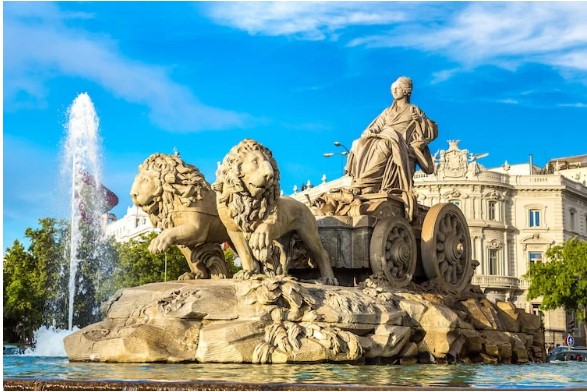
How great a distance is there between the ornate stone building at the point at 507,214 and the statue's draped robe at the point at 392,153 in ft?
164

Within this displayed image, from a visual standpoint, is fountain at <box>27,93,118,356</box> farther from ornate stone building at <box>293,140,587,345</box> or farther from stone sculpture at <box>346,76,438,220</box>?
ornate stone building at <box>293,140,587,345</box>

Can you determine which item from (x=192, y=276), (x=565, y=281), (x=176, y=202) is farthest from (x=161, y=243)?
(x=565, y=281)

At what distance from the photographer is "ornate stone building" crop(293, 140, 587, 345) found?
6731cm

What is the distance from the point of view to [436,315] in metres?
13.2

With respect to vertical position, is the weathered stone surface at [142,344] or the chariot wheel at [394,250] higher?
the chariot wheel at [394,250]

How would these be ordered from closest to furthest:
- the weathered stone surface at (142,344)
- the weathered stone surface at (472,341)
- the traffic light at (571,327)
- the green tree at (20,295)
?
the weathered stone surface at (142,344) < the weathered stone surface at (472,341) < the green tree at (20,295) < the traffic light at (571,327)

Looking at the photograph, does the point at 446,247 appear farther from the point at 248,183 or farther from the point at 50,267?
the point at 50,267

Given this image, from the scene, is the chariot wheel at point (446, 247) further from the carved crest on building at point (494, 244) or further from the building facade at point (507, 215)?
the carved crest on building at point (494, 244)

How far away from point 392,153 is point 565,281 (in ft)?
115

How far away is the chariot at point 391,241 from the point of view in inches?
567

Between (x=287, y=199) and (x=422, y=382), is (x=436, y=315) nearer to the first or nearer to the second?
(x=287, y=199)

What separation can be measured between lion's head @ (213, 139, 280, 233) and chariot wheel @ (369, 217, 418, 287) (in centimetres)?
242

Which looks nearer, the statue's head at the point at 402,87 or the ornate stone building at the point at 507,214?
the statue's head at the point at 402,87

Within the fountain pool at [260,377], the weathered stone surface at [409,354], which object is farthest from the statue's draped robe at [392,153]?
the fountain pool at [260,377]
